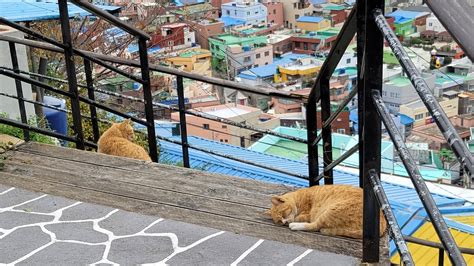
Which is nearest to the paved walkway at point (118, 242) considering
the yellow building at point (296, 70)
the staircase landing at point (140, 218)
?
the staircase landing at point (140, 218)

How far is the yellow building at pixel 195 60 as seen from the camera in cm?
934

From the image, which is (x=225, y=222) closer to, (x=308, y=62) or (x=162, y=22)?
(x=162, y=22)

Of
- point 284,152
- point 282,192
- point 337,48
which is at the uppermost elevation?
point 337,48

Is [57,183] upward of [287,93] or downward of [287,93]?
downward

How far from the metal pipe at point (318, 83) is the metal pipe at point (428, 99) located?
46 cm

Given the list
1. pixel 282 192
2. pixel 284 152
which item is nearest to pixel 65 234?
pixel 282 192

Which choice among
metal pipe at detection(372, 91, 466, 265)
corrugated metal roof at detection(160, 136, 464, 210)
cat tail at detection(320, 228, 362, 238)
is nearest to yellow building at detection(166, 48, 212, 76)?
corrugated metal roof at detection(160, 136, 464, 210)

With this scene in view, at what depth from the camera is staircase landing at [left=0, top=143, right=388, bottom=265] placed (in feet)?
7.24

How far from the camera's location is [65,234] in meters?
2.46

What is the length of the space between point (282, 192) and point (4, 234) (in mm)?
1246

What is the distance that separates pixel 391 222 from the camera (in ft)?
5.27

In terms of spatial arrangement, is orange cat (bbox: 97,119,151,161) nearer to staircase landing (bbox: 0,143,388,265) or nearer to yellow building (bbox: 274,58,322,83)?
staircase landing (bbox: 0,143,388,265)

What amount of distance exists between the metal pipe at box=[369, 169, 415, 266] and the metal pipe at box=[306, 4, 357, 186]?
0.58 metres

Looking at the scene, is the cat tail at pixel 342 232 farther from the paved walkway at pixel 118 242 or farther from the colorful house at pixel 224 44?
the colorful house at pixel 224 44
